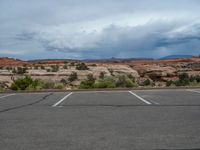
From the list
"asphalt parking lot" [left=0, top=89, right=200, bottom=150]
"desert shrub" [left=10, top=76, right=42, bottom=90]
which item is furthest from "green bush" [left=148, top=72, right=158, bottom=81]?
"asphalt parking lot" [left=0, top=89, right=200, bottom=150]

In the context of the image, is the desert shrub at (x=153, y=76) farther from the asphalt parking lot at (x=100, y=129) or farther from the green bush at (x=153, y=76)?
the asphalt parking lot at (x=100, y=129)

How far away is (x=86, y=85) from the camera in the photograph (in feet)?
104

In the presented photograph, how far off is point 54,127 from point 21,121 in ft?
5.26

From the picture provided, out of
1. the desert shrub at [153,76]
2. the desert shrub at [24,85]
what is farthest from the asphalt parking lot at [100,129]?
the desert shrub at [153,76]

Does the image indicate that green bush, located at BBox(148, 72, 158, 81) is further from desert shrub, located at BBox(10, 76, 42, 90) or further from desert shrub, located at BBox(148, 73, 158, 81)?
desert shrub, located at BBox(10, 76, 42, 90)

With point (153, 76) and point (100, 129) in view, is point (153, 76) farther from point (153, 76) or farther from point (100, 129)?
point (100, 129)

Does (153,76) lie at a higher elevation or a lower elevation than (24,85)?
higher

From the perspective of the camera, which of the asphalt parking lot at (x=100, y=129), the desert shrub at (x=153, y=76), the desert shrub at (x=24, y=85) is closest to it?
the asphalt parking lot at (x=100, y=129)

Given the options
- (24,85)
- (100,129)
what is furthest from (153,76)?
(100,129)

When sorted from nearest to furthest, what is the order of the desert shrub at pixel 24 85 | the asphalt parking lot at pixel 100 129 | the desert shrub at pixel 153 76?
the asphalt parking lot at pixel 100 129, the desert shrub at pixel 24 85, the desert shrub at pixel 153 76

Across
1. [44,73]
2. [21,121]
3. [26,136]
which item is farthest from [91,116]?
[44,73]

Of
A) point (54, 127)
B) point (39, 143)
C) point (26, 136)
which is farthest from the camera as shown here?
point (54, 127)

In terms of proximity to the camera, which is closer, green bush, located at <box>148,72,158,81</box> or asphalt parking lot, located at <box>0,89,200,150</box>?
asphalt parking lot, located at <box>0,89,200,150</box>

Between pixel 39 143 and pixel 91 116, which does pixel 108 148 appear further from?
pixel 91 116
